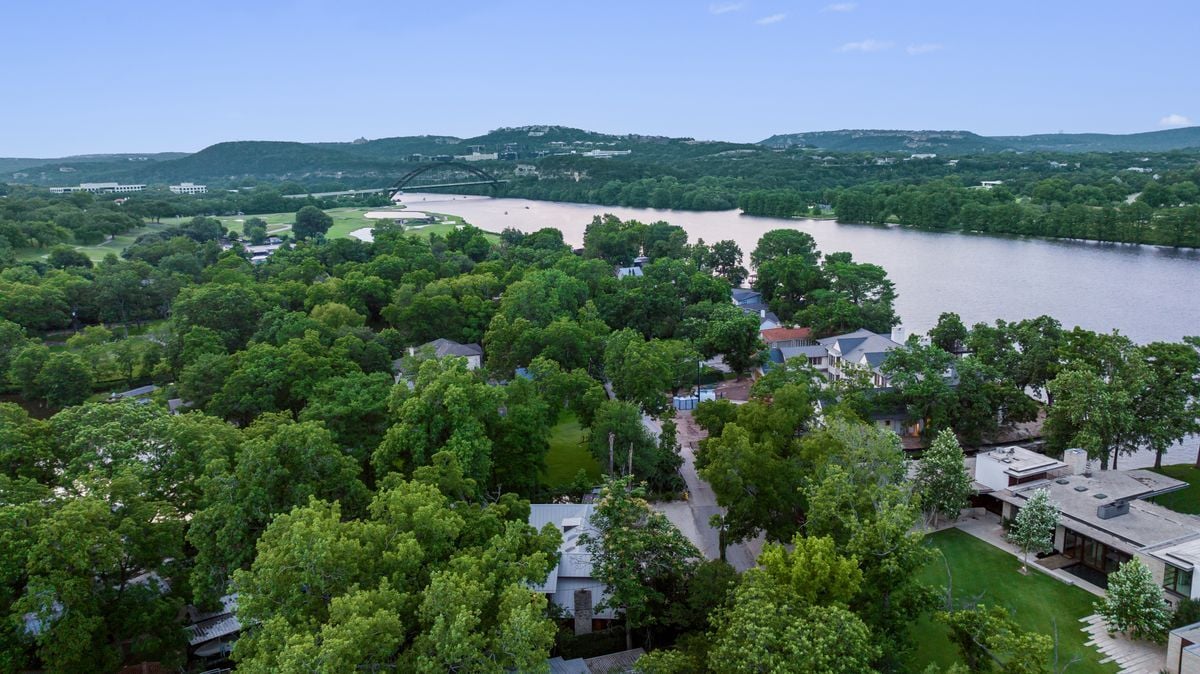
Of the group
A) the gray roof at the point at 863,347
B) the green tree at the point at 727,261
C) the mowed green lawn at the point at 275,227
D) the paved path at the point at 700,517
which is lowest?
the paved path at the point at 700,517

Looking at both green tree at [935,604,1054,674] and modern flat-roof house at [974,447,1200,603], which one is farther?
modern flat-roof house at [974,447,1200,603]

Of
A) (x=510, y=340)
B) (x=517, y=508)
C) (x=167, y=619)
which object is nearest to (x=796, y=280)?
(x=510, y=340)

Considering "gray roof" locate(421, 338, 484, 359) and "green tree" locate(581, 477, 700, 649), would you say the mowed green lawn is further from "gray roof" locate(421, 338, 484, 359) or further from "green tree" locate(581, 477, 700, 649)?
"green tree" locate(581, 477, 700, 649)

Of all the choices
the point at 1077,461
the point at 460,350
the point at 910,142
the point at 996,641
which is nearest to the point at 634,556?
the point at 996,641

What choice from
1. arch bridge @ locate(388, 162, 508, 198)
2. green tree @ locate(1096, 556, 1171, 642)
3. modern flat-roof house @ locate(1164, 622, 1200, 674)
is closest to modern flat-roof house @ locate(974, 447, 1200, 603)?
green tree @ locate(1096, 556, 1171, 642)

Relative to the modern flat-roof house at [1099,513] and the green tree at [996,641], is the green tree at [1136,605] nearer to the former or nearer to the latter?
the modern flat-roof house at [1099,513]

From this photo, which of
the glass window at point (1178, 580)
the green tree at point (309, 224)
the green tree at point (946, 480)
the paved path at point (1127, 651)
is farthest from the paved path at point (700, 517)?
the green tree at point (309, 224)

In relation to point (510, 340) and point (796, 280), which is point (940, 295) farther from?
point (510, 340)

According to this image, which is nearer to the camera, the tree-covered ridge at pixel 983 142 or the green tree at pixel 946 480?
the green tree at pixel 946 480
